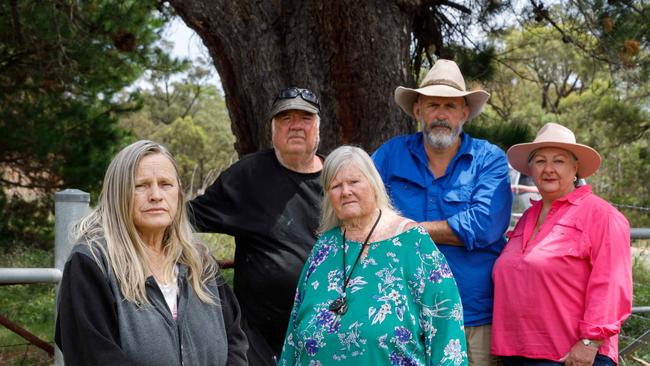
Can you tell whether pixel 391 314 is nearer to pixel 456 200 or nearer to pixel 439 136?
pixel 456 200

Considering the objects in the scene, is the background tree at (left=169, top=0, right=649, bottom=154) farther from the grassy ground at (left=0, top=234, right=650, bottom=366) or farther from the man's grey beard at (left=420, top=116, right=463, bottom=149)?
the man's grey beard at (left=420, top=116, right=463, bottom=149)

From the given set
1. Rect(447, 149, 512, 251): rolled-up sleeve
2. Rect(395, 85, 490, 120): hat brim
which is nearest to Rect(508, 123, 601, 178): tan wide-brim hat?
Rect(447, 149, 512, 251): rolled-up sleeve

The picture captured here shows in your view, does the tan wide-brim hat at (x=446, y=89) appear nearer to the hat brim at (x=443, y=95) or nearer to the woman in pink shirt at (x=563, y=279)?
the hat brim at (x=443, y=95)

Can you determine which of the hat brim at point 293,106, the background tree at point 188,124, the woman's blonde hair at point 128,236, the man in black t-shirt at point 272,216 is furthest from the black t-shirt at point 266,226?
the background tree at point 188,124

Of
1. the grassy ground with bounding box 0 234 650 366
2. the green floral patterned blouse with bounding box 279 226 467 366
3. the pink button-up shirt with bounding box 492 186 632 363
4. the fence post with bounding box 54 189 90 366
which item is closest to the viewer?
the green floral patterned blouse with bounding box 279 226 467 366

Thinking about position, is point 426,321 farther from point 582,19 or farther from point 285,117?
point 582,19

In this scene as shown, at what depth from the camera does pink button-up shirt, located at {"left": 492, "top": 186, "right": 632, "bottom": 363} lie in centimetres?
298

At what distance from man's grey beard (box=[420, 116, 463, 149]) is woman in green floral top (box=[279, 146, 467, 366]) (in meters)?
0.59

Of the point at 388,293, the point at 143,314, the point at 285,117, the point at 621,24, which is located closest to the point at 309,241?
the point at 285,117

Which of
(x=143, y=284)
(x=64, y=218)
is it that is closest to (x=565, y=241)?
(x=143, y=284)

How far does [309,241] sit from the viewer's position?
3420mm

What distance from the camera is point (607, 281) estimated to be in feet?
9.72

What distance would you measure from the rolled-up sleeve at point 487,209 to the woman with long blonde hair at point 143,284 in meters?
1.03

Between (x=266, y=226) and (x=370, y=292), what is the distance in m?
0.85
